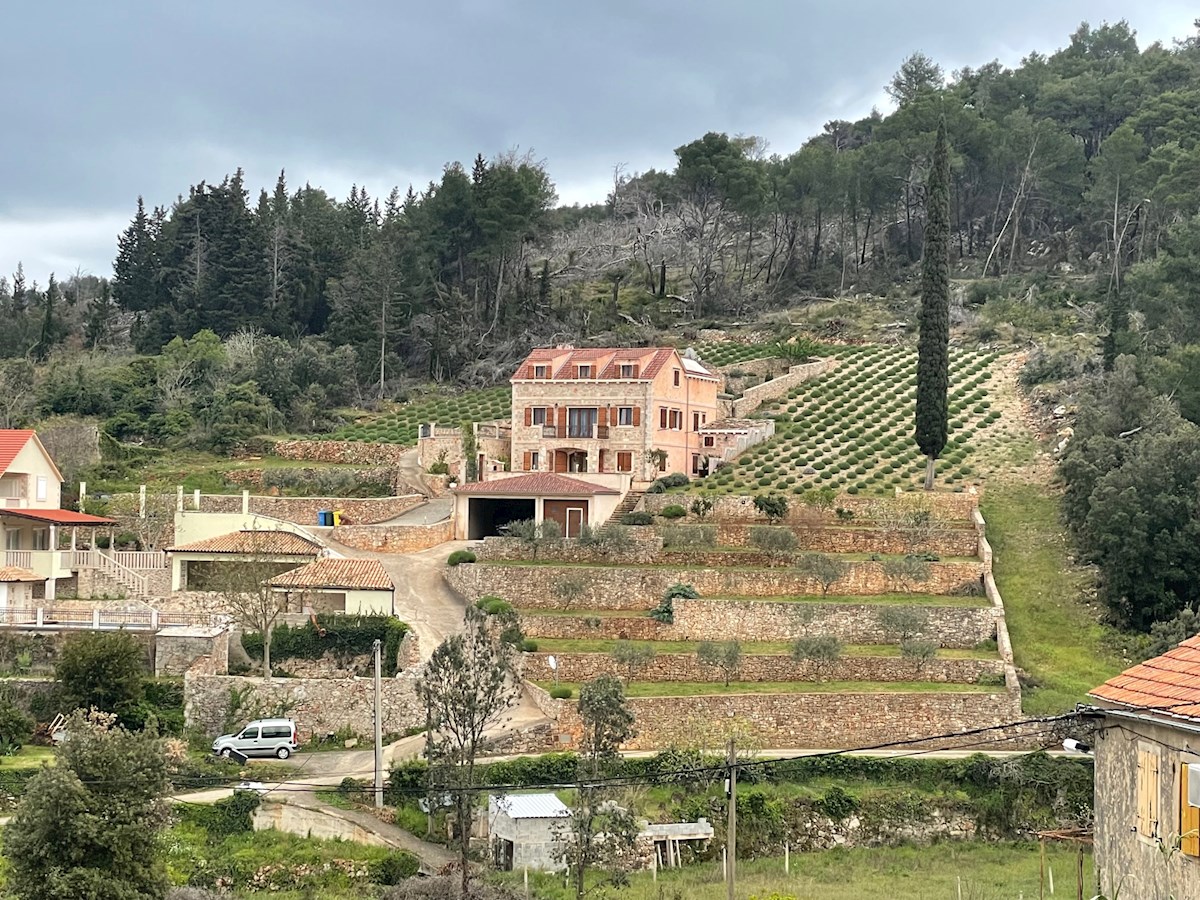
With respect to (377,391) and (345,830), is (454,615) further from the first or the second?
(377,391)

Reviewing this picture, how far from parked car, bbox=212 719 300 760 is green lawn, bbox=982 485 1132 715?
20.6m

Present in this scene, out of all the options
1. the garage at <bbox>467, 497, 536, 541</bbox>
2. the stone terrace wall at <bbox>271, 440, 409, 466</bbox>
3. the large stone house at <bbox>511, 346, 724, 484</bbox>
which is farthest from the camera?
the stone terrace wall at <bbox>271, 440, 409, 466</bbox>

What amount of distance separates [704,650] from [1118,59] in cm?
9937

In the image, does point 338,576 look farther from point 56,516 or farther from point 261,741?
point 56,516

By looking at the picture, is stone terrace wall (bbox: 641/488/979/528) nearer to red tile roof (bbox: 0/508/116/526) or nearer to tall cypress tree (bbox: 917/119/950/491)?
tall cypress tree (bbox: 917/119/950/491)

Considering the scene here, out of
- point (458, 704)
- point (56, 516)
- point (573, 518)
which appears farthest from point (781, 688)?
point (56, 516)

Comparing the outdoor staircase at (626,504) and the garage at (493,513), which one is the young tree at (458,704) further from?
the garage at (493,513)

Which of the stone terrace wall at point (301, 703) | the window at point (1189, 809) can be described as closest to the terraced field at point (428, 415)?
the stone terrace wall at point (301, 703)

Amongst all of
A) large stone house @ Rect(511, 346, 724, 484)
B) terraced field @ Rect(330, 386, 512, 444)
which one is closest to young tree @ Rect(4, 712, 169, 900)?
large stone house @ Rect(511, 346, 724, 484)

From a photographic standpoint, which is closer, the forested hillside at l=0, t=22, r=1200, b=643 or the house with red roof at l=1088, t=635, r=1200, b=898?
the house with red roof at l=1088, t=635, r=1200, b=898

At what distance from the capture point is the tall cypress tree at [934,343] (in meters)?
57.2

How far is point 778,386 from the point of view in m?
76.2

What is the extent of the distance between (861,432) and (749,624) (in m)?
24.0

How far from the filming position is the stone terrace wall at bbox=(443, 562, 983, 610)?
48375 millimetres
